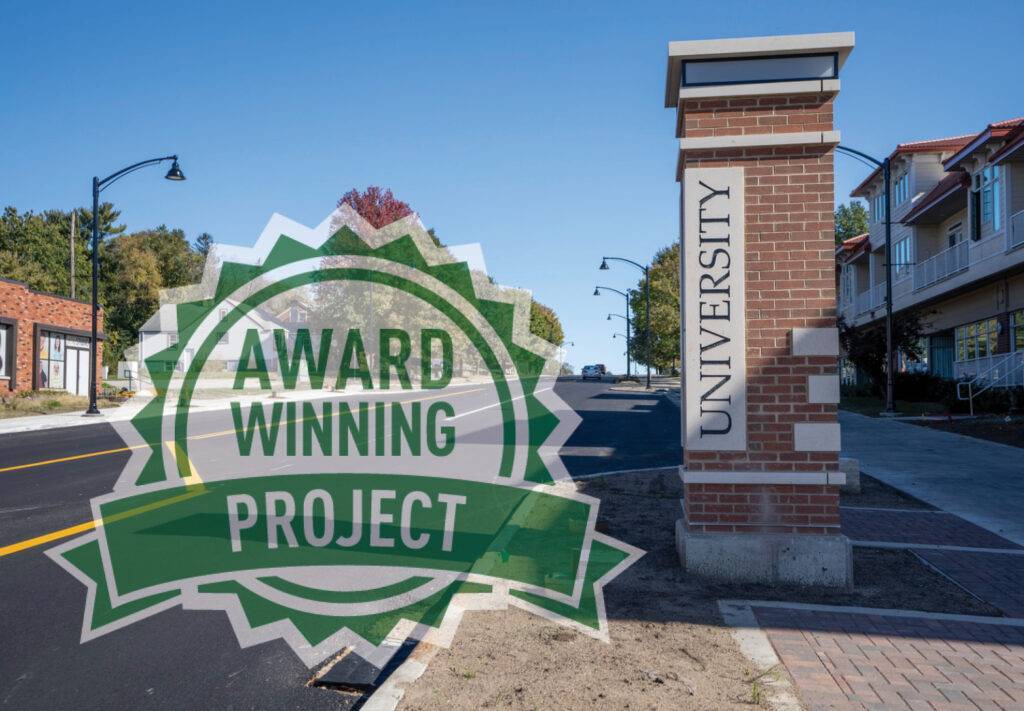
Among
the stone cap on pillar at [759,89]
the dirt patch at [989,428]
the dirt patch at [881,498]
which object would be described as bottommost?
the dirt patch at [881,498]

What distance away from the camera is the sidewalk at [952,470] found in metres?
9.20

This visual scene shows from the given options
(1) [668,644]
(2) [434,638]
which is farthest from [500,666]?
(1) [668,644]

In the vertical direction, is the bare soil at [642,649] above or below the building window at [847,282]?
below

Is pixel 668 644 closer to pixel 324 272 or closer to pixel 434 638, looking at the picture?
pixel 434 638

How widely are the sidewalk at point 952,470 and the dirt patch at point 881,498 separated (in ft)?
0.61

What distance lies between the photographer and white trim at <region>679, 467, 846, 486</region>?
6043mm

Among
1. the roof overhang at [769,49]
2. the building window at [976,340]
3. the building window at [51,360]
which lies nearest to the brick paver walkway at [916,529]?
the roof overhang at [769,49]

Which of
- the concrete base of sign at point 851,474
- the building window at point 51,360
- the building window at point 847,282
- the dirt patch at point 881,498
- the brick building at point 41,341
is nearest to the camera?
the dirt patch at point 881,498

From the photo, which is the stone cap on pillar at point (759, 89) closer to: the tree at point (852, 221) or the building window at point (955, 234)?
the building window at point (955, 234)

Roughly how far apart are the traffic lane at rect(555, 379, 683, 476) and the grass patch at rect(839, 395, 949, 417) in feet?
21.7

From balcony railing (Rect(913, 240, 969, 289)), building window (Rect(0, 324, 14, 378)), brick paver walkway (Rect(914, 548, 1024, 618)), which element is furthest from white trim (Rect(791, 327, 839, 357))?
building window (Rect(0, 324, 14, 378))

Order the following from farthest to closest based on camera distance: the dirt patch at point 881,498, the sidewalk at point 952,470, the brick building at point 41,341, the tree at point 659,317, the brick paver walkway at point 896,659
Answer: the tree at point 659,317 < the brick building at point 41,341 < the dirt patch at point 881,498 < the sidewalk at point 952,470 < the brick paver walkway at point 896,659

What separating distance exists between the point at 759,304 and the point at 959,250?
27246 mm

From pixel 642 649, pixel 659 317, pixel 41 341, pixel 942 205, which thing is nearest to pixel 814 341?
pixel 642 649
